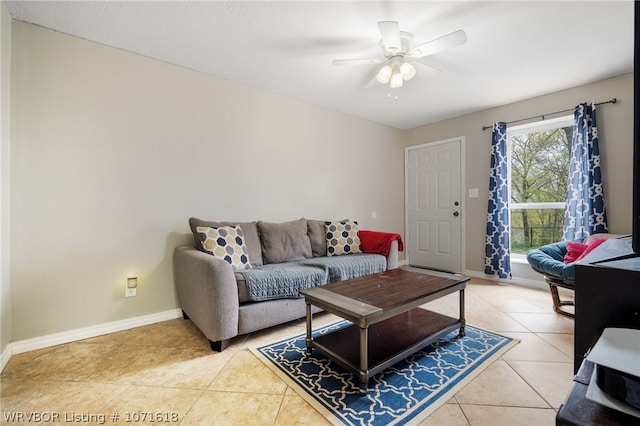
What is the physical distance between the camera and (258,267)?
2.54 metres

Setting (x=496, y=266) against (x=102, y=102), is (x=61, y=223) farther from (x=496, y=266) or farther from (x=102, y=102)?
(x=496, y=266)

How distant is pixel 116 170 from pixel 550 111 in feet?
15.0

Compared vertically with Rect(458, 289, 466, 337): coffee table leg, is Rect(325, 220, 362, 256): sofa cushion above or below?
above

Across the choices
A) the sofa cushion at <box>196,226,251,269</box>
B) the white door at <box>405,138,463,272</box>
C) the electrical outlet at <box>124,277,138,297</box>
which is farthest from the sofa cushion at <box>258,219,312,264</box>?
the white door at <box>405,138,463,272</box>

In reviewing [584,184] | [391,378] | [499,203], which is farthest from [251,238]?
[584,184]

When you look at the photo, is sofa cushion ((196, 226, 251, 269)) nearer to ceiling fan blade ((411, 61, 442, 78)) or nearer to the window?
ceiling fan blade ((411, 61, 442, 78))

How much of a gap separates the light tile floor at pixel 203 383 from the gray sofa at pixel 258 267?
0.21 meters

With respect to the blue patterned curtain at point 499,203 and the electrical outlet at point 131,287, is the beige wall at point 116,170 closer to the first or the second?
the electrical outlet at point 131,287

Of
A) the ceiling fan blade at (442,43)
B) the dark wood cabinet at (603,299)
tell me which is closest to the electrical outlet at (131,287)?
the dark wood cabinet at (603,299)

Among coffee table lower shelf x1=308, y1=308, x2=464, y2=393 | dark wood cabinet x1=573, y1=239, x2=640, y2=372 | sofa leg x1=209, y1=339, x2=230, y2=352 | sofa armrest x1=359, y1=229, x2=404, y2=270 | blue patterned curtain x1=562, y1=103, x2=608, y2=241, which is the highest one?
blue patterned curtain x1=562, y1=103, x2=608, y2=241

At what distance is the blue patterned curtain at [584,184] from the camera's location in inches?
114

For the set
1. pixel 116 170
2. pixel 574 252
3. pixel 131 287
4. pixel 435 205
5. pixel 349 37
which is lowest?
pixel 131 287

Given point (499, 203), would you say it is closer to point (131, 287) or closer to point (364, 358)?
point (364, 358)

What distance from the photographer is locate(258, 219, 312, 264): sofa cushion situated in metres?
2.82
